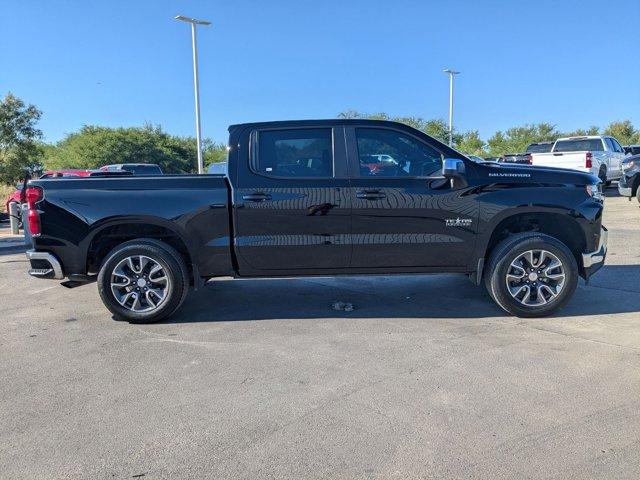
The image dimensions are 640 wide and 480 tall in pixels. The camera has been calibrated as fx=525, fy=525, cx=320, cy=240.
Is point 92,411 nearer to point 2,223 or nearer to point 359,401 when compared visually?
point 359,401

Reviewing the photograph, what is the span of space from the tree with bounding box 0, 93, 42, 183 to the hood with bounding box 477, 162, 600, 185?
2543 centimetres

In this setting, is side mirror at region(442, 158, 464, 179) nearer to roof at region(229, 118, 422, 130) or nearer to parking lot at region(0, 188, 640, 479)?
roof at region(229, 118, 422, 130)

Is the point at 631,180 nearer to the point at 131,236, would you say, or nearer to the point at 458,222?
the point at 458,222

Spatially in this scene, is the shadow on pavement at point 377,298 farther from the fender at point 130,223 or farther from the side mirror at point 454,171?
the side mirror at point 454,171

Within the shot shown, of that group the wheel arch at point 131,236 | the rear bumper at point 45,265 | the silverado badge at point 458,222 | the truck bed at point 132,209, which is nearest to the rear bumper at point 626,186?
the silverado badge at point 458,222

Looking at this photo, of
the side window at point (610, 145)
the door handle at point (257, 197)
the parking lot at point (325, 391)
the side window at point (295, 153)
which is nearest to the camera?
the parking lot at point (325, 391)

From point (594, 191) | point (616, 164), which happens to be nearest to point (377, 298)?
point (594, 191)

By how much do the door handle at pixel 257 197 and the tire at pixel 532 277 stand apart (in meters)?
2.36

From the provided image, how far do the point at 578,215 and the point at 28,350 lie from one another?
5376mm

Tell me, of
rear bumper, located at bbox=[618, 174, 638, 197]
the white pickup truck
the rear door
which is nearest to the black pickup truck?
rear bumper, located at bbox=[618, 174, 638, 197]

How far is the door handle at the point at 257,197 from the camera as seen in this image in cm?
517

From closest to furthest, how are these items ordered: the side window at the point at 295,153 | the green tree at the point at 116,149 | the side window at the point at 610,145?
the side window at the point at 295,153 → the side window at the point at 610,145 → the green tree at the point at 116,149

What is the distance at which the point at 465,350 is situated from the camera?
4.43 metres

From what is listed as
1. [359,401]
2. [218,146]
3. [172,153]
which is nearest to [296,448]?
[359,401]
